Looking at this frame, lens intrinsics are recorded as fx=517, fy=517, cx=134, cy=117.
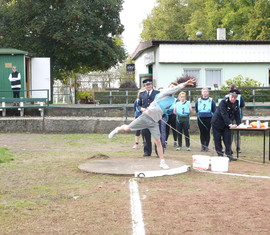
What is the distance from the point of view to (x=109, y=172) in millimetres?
10000

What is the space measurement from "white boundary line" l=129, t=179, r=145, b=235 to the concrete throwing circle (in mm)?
1024

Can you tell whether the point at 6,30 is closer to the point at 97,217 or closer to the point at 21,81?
the point at 21,81

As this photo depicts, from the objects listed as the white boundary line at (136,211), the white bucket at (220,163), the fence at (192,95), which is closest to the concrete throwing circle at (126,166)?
the white bucket at (220,163)

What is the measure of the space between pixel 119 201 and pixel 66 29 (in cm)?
2487

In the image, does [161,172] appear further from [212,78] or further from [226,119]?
[212,78]

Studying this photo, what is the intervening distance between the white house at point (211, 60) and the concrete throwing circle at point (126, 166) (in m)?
18.6

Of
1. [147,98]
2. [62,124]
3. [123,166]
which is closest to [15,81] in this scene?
[62,124]

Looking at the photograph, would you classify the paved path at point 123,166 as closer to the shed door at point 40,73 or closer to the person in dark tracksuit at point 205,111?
the person in dark tracksuit at point 205,111

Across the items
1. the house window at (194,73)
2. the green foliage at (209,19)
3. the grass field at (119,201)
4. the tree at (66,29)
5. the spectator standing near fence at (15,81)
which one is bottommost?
the grass field at (119,201)

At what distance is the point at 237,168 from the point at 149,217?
509 centimetres

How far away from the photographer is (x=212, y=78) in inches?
1208

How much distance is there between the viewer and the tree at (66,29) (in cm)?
3092

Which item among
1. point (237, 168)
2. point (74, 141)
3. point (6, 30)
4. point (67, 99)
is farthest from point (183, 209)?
point (67, 99)

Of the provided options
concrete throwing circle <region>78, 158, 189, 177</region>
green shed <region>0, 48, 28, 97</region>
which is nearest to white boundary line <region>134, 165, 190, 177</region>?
concrete throwing circle <region>78, 158, 189, 177</region>
